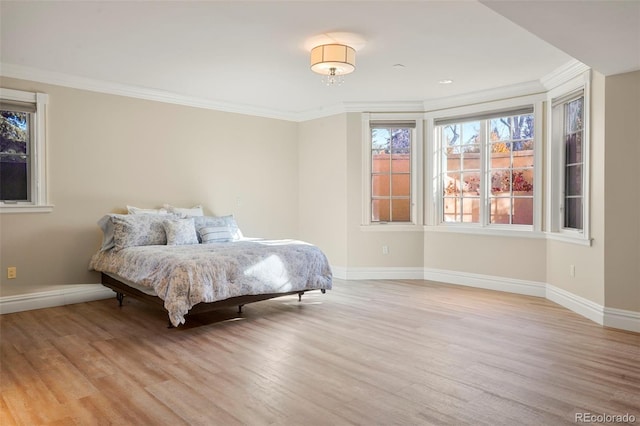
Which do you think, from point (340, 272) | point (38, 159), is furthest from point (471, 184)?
point (38, 159)

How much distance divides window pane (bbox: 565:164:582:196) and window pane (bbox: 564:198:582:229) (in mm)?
89

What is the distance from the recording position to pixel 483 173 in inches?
229

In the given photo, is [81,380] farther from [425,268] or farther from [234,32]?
[425,268]

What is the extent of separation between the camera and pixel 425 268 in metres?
6.42

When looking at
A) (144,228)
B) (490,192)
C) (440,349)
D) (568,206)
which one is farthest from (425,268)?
(144,228)

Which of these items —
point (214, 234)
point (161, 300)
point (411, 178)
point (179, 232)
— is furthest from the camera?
point (411, 178)

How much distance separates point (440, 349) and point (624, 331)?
5.97ft

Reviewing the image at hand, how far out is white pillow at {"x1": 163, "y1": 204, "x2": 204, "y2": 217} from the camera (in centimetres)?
556

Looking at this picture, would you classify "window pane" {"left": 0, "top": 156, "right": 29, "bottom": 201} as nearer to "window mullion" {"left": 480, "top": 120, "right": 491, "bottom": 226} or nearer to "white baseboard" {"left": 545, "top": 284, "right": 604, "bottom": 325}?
"window mullion" {"left": 480, "top": 120, "right": 491, "bottom": 226}

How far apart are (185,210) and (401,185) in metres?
3.05

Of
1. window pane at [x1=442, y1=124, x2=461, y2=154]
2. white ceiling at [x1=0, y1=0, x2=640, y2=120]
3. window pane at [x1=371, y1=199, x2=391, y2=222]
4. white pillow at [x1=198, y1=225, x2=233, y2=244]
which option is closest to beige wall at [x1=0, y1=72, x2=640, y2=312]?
window pane at [x1=371, y1=199, x2=391, y2=222]

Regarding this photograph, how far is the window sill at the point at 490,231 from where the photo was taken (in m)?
5.32

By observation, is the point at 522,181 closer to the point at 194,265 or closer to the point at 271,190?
the point at 271,190

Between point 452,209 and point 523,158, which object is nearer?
point 523,158
